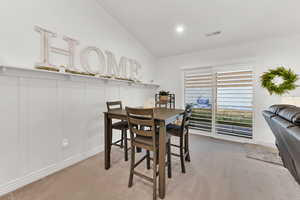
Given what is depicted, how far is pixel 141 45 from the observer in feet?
12.6

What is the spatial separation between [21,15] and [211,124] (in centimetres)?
428

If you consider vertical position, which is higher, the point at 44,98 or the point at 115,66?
the point at 115,66

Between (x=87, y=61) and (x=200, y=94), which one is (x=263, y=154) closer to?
(x=200, y=94)

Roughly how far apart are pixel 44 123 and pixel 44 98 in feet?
1.19

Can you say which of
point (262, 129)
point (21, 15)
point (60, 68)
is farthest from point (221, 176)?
point (21, 15)

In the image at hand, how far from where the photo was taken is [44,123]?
6.06 feet

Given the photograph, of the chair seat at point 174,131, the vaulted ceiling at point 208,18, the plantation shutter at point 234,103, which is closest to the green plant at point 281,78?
the plantation shutter at point 234,103

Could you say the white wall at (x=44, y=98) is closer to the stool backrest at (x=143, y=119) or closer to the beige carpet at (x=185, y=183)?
the beige carpet at (x=185, y=183)

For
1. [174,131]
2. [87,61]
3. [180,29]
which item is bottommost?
[174,131]

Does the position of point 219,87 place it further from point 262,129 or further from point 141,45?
point 141,45

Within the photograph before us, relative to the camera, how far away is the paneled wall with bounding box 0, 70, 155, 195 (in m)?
1.54

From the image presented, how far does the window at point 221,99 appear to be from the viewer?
3112 millimetres

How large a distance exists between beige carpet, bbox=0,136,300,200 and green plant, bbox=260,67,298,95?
5.03ft

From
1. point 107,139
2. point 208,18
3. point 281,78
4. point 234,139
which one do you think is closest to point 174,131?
point 107,139
